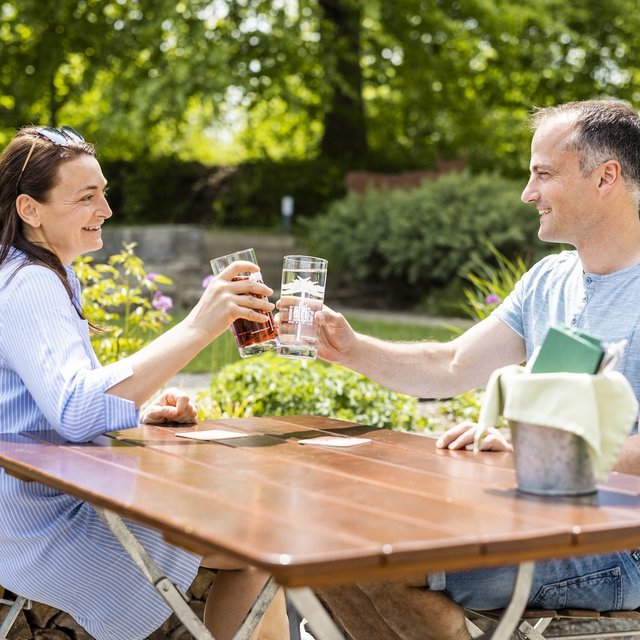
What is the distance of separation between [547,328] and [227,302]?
0.80 meters

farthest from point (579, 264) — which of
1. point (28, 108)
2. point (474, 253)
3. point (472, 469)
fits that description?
point (28, 108)

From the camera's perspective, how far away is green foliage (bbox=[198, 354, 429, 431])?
561cm

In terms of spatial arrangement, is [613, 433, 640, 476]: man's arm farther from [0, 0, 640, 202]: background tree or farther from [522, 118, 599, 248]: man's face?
[0, 0, 640, 202]: background tree

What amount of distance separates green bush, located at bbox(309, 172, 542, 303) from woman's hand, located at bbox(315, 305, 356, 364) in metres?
9.71

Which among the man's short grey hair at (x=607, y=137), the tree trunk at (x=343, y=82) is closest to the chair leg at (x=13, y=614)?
the man's short grey hair at (x=607, y=137)

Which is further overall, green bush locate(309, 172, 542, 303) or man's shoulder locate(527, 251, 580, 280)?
green bush locate(309, 172, 542, 303)

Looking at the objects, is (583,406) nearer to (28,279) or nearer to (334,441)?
(334,441)

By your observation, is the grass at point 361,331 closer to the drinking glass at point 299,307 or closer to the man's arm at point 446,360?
the man's arm at point 446,360

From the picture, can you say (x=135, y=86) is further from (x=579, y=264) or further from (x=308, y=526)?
(x=308, y=526)

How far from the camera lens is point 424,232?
1355 centimetres

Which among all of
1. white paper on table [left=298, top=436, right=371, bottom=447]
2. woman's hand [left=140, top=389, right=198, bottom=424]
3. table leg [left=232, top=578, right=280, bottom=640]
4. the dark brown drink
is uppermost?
the dark brown drink

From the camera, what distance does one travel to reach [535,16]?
603 inches

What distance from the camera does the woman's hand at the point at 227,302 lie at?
2.52 meters

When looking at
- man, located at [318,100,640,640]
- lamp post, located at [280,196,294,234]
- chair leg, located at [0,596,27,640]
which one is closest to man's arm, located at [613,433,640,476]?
man, located at [318,100,640,640]
